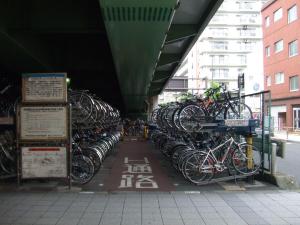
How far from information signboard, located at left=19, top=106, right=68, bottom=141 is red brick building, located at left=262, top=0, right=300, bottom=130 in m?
29.8

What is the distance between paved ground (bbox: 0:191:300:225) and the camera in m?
5.78

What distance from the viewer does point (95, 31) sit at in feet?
31.3

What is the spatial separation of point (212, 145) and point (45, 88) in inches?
178

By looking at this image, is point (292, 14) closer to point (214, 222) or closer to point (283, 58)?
point (283, 58)

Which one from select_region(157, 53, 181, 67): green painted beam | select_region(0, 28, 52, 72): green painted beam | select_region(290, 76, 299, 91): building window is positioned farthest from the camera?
select_region(290, 76, 299, 91): building window

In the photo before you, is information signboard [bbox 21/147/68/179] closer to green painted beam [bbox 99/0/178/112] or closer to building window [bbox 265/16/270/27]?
green painted beam [bbox 99/0/178/112]

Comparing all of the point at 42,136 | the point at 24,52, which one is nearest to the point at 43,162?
the point at 42,136

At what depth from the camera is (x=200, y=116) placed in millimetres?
10344

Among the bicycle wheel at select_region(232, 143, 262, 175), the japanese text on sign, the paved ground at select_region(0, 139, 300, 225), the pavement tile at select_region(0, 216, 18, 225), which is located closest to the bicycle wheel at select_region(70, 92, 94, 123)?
the paved ground at select_region(0, 139, 300, 225)

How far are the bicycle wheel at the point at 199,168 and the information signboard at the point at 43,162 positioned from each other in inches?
110

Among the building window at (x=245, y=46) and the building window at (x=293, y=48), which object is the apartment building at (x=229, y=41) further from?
the building window at (x=293, y=48)

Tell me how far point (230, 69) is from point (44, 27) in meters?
68.3

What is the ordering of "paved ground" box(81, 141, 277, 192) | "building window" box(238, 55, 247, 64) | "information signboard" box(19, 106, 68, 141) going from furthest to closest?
"building window" box(238, 55, 247, 64) < "paved ground" box(81, 141, 277, 192) < "information signboard" box(19, 106, 68, 141)

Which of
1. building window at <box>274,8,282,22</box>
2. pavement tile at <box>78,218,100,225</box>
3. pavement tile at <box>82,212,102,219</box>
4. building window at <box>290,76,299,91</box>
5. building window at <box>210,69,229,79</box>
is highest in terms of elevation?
building window at <box>274,8,282,22</box>
